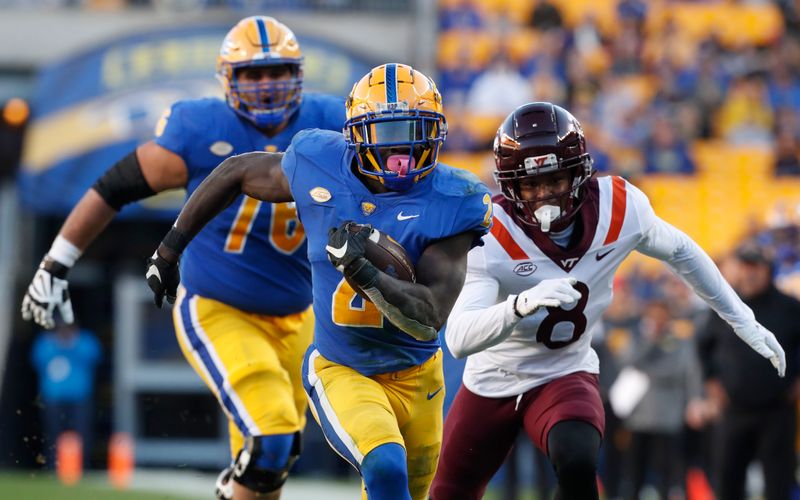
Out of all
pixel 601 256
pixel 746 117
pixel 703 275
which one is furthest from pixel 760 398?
pixel 746 117

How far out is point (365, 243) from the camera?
4.34 meters

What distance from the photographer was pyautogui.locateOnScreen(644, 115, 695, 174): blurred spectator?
13844 millimetres

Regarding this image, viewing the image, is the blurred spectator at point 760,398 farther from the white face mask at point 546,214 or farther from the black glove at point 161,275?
the black glove at point 161,275

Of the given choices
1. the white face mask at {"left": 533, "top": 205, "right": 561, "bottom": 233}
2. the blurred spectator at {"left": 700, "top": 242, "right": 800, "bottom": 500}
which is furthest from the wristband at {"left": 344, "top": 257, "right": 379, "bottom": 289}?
the blurred spectator at {"left": 700, "top": 242, "right": 800, "bottom": 500}

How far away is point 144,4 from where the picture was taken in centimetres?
1443

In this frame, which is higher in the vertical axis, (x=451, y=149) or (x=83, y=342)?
(x=451, y=149)

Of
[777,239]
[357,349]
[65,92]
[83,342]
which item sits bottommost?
[83,342]

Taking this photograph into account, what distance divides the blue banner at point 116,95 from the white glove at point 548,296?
28.5 feet

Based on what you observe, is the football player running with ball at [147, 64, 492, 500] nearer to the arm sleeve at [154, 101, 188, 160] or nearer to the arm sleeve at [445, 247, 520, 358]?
the arm sleeve at [445, 247, 520, 358]

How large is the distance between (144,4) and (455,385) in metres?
6.54

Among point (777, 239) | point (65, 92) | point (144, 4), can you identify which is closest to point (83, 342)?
point (65, 92)

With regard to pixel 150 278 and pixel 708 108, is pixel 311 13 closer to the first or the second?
pixel 708 108

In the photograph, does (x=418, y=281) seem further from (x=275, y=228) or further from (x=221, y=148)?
(x=221, y=148)

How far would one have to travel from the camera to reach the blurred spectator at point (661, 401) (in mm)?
9859
